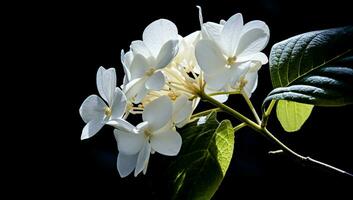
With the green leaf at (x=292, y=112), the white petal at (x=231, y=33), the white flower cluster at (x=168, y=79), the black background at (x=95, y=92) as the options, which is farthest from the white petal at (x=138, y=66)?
the black background at (x=95, y=92)

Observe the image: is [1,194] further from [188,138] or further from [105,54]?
[188,138]

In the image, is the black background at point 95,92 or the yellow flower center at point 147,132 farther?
the black background at point 95,92

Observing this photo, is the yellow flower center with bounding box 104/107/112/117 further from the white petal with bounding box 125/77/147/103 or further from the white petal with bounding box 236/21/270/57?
the white petal with bounding box 236/21/270/57

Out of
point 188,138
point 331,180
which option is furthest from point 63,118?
point 188,138

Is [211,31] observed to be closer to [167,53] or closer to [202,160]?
[167,53]

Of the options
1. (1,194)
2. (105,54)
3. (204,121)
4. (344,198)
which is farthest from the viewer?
(105,54)

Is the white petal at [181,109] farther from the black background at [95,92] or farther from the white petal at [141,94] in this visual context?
the black background at [95,92]

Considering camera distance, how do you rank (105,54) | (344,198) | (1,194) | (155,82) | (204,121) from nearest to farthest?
(155,82), (204,121), (344,198), (1,194), (105,54)
